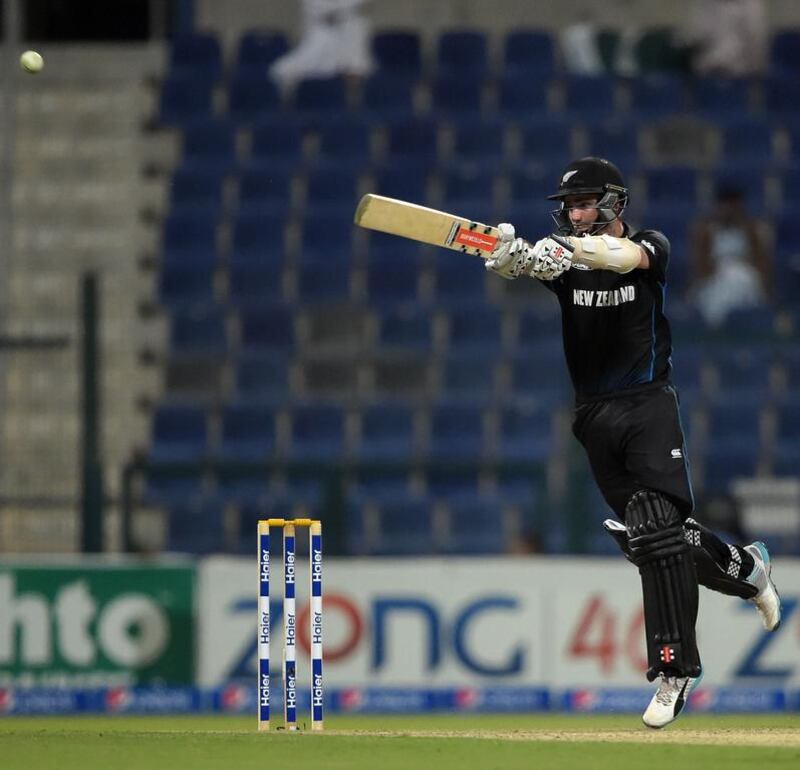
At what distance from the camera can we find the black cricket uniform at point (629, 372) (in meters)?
7.04

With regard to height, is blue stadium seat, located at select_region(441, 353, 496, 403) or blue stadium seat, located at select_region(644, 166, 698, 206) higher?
blue stadium seat, located at select_region(644, 166, 698, 206)

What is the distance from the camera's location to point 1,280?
13.9m

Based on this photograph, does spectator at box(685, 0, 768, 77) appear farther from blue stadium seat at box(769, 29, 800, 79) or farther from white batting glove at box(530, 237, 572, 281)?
white batting glove at box(530, 237, 572, 281)

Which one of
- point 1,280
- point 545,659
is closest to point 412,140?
point 1,280

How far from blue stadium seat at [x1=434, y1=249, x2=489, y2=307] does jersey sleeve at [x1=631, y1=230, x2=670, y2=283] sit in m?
7.35

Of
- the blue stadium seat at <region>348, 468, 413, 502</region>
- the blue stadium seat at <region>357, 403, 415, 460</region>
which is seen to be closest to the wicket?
the blue stadium seat at <region>348, 468, 413, 502</region>

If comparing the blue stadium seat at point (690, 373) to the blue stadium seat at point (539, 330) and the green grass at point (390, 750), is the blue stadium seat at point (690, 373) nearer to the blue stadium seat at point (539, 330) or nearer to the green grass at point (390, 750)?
the blue stadium seat at point (539, 330)

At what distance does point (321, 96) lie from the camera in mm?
15961

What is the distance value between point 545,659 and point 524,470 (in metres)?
1.02

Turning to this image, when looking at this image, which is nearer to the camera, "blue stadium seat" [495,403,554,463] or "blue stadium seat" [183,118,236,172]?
"blue stadium seat" [495,403,554,463]

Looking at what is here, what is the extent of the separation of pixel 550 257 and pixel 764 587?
1.63 m

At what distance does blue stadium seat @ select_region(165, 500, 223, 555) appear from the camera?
12.6 metres

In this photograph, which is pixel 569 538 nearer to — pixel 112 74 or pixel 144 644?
pixel 144 644

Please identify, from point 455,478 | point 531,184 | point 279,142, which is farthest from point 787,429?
point 279,142
